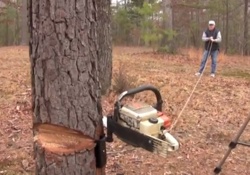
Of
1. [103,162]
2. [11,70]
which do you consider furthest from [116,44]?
[103,162]

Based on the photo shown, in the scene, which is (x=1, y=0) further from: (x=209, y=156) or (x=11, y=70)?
(x=209, y=156)

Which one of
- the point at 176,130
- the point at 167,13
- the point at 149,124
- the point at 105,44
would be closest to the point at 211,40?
the point at 105,44

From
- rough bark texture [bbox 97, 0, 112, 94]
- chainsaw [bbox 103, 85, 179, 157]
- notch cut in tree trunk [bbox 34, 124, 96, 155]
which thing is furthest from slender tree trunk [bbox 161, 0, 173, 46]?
notch cut in tree trunk [bbox 34, 124, 96, 155]

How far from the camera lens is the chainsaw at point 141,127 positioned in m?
2.06

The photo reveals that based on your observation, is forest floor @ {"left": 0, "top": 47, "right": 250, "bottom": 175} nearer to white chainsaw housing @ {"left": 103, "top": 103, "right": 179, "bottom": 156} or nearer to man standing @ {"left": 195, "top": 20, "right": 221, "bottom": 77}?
man standing @ {"left": 195, "top": 20, "right": 221, "bottom": 77}

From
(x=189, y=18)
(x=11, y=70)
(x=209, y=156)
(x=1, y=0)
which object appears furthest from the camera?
(x=189, y=18)

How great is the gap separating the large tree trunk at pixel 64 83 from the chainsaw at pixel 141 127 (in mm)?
126

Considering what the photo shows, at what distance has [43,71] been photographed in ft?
6.60

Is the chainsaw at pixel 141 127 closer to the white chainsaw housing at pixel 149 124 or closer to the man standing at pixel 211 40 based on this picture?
the white chainsaw housing at pixel 149 124

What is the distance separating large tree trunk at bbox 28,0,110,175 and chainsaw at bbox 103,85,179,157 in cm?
13

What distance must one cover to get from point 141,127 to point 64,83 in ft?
1.58

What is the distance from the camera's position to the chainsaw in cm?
206

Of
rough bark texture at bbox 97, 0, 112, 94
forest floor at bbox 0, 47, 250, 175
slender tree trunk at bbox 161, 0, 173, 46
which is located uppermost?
slender tree trunk at bbox 161, 0, 173, 46

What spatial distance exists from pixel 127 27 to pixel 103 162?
1937cm
